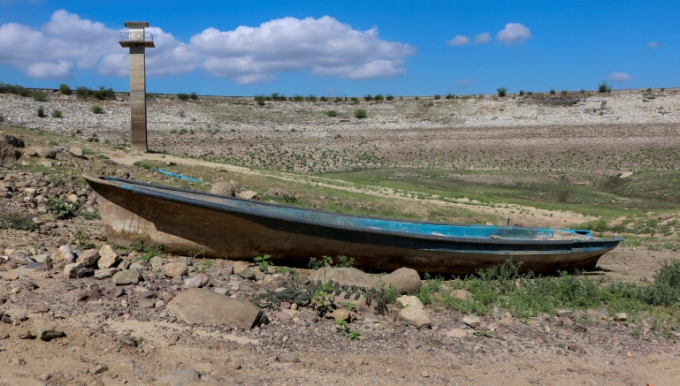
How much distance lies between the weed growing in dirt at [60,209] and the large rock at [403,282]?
561 cm

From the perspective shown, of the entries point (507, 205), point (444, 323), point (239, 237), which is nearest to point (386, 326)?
point (444, 323)

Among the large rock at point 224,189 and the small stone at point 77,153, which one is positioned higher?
the small stone at point 77,153

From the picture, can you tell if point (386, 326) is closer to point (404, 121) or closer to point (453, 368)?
point (453, 368)

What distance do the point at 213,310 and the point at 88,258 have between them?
2102mm

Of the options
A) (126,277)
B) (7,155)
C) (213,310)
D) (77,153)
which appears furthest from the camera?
(77,153)

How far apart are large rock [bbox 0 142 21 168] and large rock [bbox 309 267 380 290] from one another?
348 inches

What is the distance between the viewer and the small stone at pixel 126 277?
240 inches

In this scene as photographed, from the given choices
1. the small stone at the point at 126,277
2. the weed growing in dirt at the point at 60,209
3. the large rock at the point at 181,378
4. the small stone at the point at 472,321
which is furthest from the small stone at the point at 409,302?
the weed growing in dirt at the point at 60,209

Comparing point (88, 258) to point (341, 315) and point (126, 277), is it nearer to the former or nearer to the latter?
point (126, 277)

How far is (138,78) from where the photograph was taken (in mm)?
23969

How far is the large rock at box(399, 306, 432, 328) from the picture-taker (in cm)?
611

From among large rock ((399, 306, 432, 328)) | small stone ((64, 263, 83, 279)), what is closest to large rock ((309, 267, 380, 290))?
large rock ((399, 306, 432, 328))

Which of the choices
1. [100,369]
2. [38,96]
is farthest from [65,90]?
[100,369]

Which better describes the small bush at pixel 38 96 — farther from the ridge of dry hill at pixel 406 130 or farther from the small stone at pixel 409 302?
the small stone at pixel 409 302
